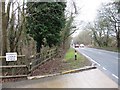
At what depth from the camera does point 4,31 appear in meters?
12.9

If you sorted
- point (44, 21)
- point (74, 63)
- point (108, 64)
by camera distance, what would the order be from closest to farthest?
point (74, 63), point (44, 21), point (108, 64)

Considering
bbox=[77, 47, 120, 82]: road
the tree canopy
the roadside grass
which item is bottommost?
bbox=[77, 47, 120, 82]: road

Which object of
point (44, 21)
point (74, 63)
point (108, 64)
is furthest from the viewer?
point (108, 64)

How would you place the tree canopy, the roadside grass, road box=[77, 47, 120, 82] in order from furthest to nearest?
the tree canopy, the roadside grass, road box=[77, 47, 120, 82]

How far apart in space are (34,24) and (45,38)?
1.29m

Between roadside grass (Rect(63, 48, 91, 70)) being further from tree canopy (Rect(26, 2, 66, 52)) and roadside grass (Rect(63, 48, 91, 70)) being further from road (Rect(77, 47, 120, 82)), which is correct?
tree canopy (Rect(26, 2, 66, 52))

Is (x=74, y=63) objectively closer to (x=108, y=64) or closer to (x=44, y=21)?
(x=108, y=64)

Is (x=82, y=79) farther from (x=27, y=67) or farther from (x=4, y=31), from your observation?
(x=4, y=31)

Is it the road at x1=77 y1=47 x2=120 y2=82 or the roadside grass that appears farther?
the roadside grass

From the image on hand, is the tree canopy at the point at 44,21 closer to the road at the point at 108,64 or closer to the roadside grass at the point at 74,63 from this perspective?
the roadside grass at the point at 74,63


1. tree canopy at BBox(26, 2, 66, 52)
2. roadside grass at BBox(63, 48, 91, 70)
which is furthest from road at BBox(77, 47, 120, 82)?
tree canopy at BBox(26, 2, 66, 52)

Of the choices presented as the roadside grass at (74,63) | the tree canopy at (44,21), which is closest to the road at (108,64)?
the roadside grass at (74,63)

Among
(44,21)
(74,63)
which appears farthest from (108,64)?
(44,21)

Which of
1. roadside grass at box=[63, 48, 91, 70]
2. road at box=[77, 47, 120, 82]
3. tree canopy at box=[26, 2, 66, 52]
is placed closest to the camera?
road at box=[77, 47, 120, 82]
